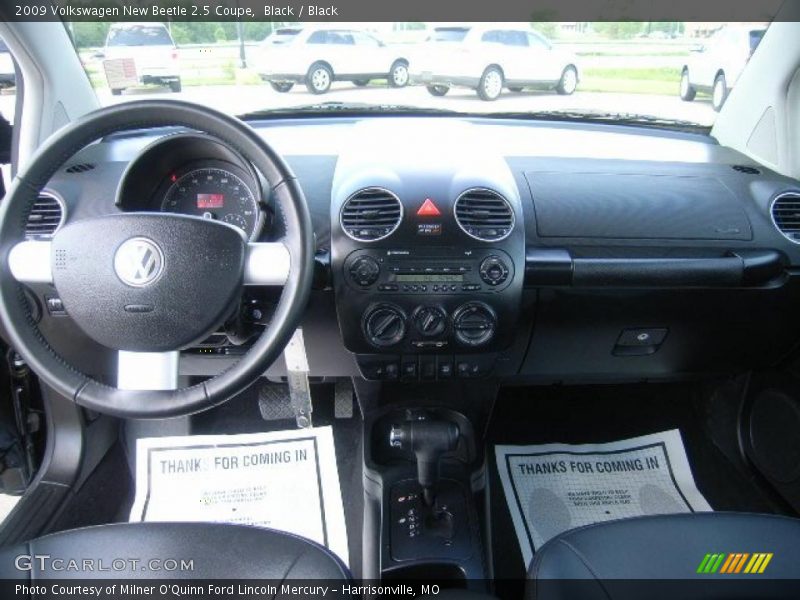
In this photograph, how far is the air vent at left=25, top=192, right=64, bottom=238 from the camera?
1430 mm

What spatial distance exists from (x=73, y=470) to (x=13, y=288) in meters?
1.02

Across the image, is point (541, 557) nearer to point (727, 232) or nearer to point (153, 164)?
point (727, 232)

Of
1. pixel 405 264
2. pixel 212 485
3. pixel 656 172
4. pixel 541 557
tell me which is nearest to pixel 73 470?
pixel 212 485

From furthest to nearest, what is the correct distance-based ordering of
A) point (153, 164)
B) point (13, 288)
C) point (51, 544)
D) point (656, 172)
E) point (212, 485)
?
1. point (212, 485)
2. point (656, 172)
3. point (153, 164)
4. point (51, 544)
5. point (13, 288)

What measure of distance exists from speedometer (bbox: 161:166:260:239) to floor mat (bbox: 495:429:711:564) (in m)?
1.18

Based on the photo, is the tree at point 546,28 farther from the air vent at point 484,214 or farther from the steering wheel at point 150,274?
the steering wheel at point 150,274

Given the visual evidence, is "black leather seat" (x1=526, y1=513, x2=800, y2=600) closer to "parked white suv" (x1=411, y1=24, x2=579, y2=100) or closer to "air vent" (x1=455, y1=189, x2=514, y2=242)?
"air vent" (x1=455, y1=189, x2=514, y2=242)

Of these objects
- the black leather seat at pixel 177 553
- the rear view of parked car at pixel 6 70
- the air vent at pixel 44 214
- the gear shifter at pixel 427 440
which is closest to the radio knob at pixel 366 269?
the gear shifter at pixel 427 440

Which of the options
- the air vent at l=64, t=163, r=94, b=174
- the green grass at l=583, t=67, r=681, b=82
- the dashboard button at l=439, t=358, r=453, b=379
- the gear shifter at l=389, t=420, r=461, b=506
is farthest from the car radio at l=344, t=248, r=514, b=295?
the green grass at l=583, t=67, r=681, b=82

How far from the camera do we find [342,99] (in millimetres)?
1944

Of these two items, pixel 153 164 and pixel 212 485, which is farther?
pixel 212 485

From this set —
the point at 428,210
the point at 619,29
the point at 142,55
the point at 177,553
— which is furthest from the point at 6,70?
the point at 619,29

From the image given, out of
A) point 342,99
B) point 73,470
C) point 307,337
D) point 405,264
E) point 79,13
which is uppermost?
point 79,13

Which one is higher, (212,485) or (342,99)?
(342,99)
